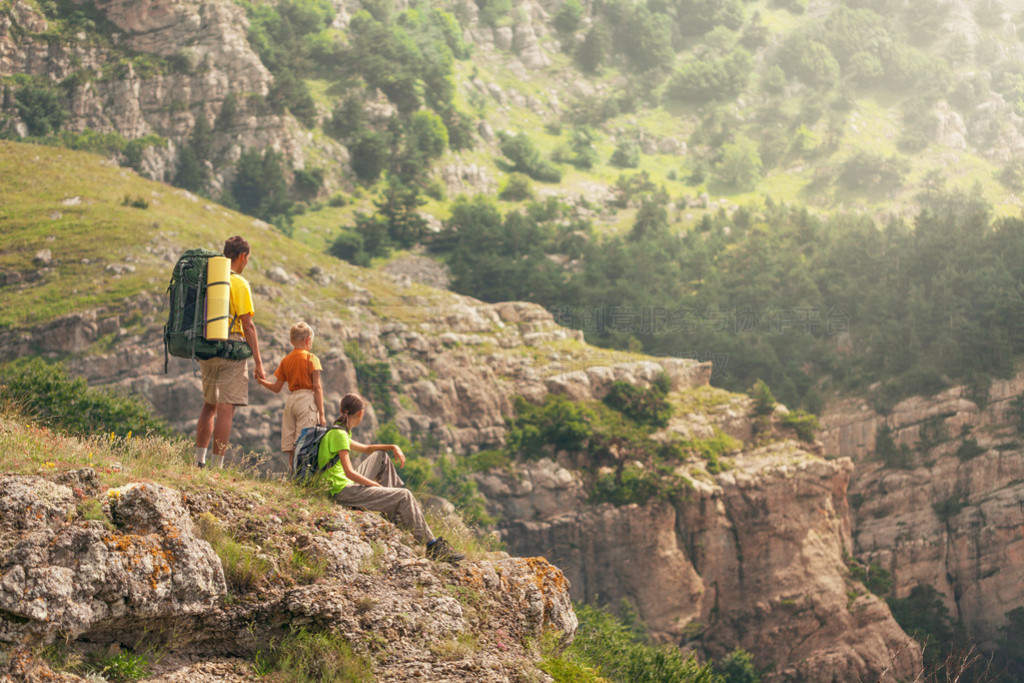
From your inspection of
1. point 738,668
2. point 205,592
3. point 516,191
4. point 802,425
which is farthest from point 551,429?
point 516,191

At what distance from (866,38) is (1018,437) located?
279ft

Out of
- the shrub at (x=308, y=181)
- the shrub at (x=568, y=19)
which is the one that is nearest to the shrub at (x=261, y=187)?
the shrub at (x=308, y=181)

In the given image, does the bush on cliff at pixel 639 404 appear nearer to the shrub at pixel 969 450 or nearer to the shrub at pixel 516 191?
the shrub at pixel 969 450

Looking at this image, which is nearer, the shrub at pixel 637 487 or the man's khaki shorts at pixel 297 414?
the man's khaki shorts at pixel 297 414

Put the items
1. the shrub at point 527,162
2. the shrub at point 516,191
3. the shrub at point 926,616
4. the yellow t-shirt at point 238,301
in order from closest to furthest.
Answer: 1. the yellow t-shirt at point 238,301
2. the shrub at point 926,616
3. the shrub at point 516,191
4. the shrub at point 527,162

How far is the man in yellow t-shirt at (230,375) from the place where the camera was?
9797 millimetres

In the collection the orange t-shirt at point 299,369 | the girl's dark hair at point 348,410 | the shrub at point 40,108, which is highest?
the shrub at point 40,108

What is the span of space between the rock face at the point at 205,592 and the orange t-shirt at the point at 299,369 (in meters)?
2.06

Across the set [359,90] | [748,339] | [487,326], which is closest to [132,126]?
[359,90]

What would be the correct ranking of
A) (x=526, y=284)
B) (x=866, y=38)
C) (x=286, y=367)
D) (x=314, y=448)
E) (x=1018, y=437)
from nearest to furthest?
(x=314, y=448), (x=286, y=367), (x=1018, y=437), (x=526, y=284), (x=866, y=38)

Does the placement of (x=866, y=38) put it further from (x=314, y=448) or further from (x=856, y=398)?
(x=314, y=448)

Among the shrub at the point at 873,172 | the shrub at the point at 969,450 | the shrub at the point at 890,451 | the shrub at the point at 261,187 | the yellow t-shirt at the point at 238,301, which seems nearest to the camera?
the yellow t-shirt at the point at 238,301

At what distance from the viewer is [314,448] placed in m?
9.67

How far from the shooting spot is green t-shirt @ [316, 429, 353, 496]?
30.9 ft
